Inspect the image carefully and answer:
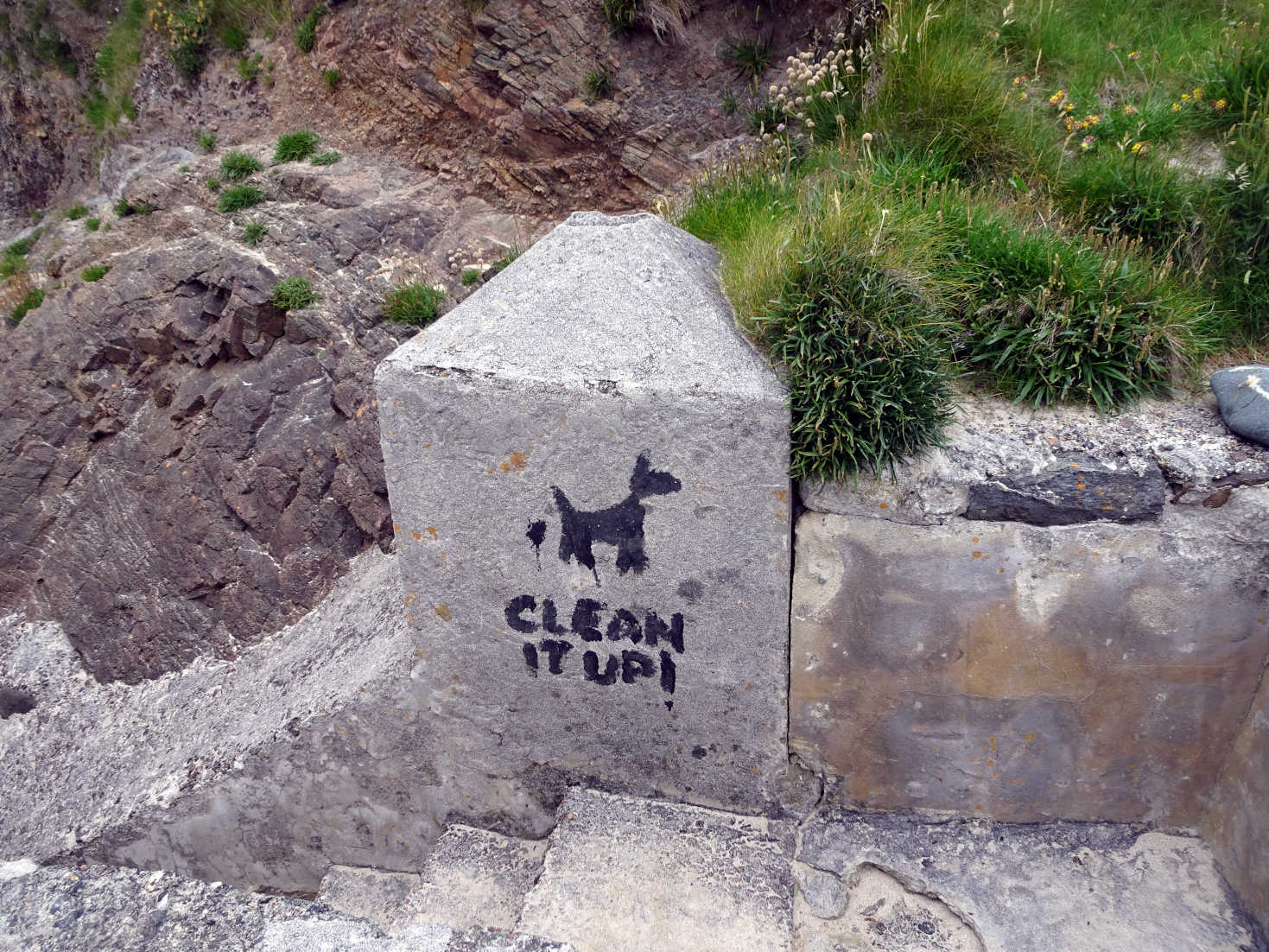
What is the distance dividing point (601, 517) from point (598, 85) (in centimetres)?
376

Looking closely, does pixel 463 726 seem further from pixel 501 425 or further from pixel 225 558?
pixel 225 558

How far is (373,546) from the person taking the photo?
4.68 metres

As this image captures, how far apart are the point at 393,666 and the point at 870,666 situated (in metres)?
1.78

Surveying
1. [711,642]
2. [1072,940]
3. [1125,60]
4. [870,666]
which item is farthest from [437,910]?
[1125,60]

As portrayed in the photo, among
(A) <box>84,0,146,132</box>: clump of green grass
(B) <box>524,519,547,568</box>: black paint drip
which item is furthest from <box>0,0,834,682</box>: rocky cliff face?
(B) <box>524,519,547,568</box>: black paint drip

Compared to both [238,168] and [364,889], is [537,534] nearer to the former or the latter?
[364,889]

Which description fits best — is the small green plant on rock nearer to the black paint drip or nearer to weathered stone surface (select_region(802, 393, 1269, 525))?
the black paint drip

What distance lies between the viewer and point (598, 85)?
17.5ft

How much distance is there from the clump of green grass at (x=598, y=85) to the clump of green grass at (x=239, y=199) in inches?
95.1

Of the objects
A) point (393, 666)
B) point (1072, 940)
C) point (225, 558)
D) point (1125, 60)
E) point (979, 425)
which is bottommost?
point (225, 558)

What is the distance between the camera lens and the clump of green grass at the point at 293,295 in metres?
5.07

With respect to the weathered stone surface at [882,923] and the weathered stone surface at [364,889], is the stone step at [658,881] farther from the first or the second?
the weathered stone surface at [364,889]

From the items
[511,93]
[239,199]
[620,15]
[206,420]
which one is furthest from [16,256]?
[620,15]

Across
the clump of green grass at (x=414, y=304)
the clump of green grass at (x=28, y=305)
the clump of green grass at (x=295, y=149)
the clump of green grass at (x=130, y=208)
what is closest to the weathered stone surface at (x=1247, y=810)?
the clump of green grass at (x=414, y=304)
